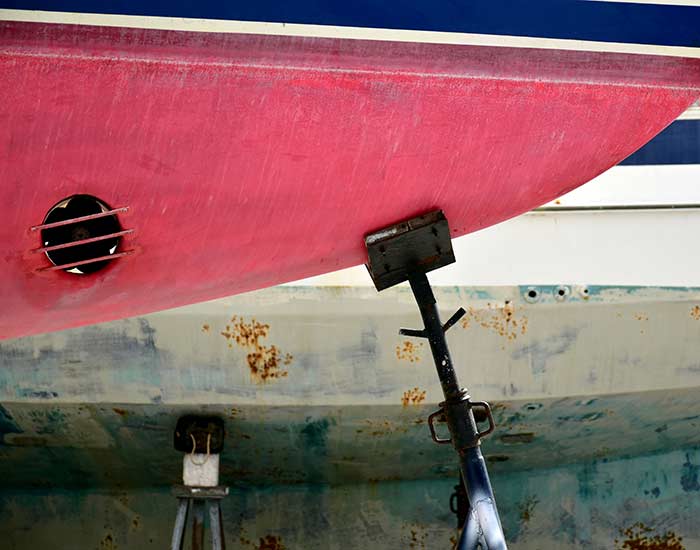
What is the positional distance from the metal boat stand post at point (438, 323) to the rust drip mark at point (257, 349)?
0.91 metres

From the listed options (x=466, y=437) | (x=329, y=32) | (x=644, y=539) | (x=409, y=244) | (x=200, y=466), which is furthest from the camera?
(x=644, y=539)

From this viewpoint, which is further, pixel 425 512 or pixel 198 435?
pixel 425 512

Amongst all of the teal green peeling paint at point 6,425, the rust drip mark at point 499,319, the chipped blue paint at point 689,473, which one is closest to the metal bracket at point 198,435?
the teal green peeling paint at point 6,425

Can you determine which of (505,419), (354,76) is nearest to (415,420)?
(505,419)

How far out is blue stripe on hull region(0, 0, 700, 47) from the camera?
1656 millimetres

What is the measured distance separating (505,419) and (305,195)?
61.6 inches

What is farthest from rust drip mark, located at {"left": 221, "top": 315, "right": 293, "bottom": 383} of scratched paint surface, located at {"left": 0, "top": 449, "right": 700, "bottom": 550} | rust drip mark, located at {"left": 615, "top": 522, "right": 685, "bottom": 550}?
rust drip mark, located at {"left": 615, "top": 522, "right": 685, "bottom": 550}

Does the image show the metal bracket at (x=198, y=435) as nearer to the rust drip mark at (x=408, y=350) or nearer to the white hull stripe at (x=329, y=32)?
the rust drip mark at (x=408, y=350)

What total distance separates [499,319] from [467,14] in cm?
→ 140

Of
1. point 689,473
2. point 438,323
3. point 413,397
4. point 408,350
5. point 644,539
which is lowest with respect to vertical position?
point 644,539

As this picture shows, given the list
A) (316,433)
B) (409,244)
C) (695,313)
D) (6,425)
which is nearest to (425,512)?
(316,433)

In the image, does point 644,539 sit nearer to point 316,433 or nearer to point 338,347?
point 316,433

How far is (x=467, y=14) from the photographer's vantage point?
173 cm

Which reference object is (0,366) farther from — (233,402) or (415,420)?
(415,420)
